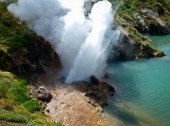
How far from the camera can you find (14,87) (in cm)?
3294

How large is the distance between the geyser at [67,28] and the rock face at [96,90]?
12.9 ft

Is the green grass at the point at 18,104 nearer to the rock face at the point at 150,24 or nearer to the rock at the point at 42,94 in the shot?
the rock at the point at 42,94

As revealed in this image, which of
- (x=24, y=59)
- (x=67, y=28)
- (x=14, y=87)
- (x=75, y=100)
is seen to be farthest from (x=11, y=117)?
(x=67, y=28)

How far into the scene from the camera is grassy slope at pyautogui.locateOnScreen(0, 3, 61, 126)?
25884 millimetres

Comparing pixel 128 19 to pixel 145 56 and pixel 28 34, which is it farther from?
pixel 28 34

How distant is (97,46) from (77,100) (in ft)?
41.3

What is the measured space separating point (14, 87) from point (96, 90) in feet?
27.2

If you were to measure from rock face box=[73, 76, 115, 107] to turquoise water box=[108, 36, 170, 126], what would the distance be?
1135mm

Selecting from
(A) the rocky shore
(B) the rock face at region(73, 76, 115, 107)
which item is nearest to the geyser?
(B) the rock face at region(73, 76, 115, 107)

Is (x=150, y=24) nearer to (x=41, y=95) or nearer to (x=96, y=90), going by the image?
(x=96, y=90)

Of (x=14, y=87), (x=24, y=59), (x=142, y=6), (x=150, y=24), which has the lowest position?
(x=14, y=87)

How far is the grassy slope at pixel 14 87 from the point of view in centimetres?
2588

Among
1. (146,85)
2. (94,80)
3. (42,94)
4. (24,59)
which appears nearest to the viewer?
(42,94)

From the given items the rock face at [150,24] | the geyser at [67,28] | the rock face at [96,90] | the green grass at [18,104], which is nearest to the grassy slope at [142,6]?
the rock face at [150,24]
